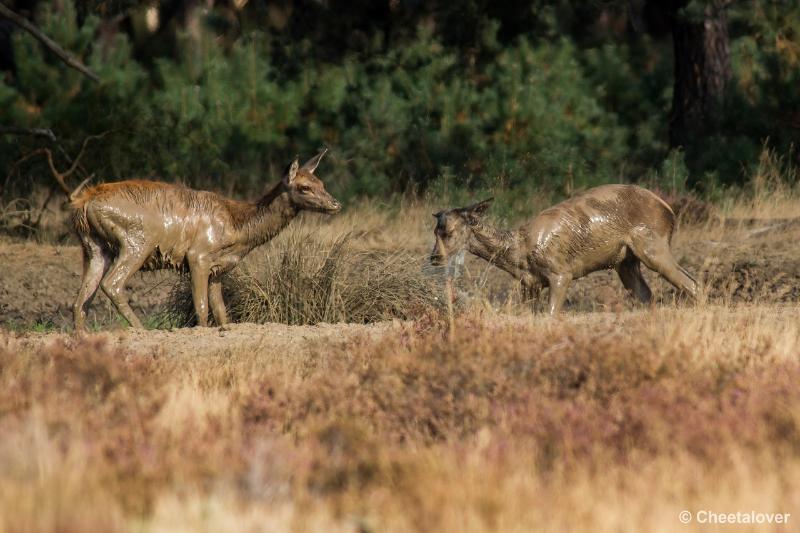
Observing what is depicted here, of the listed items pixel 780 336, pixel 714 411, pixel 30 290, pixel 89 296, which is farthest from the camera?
pixel 30 290

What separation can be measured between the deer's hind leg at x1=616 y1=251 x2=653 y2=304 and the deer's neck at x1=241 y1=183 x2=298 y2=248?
3026mm

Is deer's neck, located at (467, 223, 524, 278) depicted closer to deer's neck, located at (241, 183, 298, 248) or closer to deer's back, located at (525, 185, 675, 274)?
deer's back, located at (525, 185, 675, 274)

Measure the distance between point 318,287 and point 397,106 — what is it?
8.21 metres

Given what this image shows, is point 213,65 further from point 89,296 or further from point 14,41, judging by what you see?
point 89,296

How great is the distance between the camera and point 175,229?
456 inches

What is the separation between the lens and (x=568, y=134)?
1961cm

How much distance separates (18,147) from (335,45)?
561 cm

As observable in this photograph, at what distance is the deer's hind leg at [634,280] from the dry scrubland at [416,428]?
2693 mm

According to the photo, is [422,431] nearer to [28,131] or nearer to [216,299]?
[216,299]

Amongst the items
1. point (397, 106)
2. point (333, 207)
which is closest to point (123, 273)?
point (333, 207)

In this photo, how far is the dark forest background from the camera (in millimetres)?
19562

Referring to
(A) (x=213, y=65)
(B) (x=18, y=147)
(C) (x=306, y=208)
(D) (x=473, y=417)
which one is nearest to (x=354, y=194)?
(A) (x=213, y=65)

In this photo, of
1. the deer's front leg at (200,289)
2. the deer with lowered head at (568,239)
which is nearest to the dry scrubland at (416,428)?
the deer's front leg at (200,289)

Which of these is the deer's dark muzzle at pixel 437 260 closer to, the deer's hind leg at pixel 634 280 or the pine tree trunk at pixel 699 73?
the deer's hind leg at pixel 634 280
